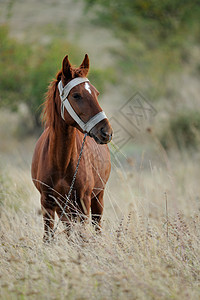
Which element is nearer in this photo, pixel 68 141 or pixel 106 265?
pixel 106 265

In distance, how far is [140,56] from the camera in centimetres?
2344

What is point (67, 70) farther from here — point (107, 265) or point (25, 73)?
point (25, 73)

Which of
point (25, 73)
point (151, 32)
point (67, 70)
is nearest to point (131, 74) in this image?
point (151, 32)

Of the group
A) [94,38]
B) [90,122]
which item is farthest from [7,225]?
[94,38]

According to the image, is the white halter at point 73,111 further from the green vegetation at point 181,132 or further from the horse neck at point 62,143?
the green vegetation at point 181,132

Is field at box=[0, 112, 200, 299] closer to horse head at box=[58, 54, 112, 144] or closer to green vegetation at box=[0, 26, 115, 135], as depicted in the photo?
horse head at box=[58, 54, 112, 144]

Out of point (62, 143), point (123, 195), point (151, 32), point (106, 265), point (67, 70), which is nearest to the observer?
point (106, 265)

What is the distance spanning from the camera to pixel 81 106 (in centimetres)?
389

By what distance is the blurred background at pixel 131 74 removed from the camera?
508 inches

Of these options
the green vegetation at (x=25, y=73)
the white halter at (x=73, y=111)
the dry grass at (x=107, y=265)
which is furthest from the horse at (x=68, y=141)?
the green vegetation at (x=25, y=73)

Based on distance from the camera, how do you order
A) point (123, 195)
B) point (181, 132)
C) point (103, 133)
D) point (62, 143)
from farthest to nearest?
point (181, 132) → point (123, 195) → point (62, 143) → point (103, 133)

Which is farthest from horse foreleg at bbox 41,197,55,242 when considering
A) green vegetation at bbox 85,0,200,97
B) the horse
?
green vegetation at bbox 85,0,200,97

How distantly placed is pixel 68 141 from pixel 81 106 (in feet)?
1.46

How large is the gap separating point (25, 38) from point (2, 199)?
12.4 meters
